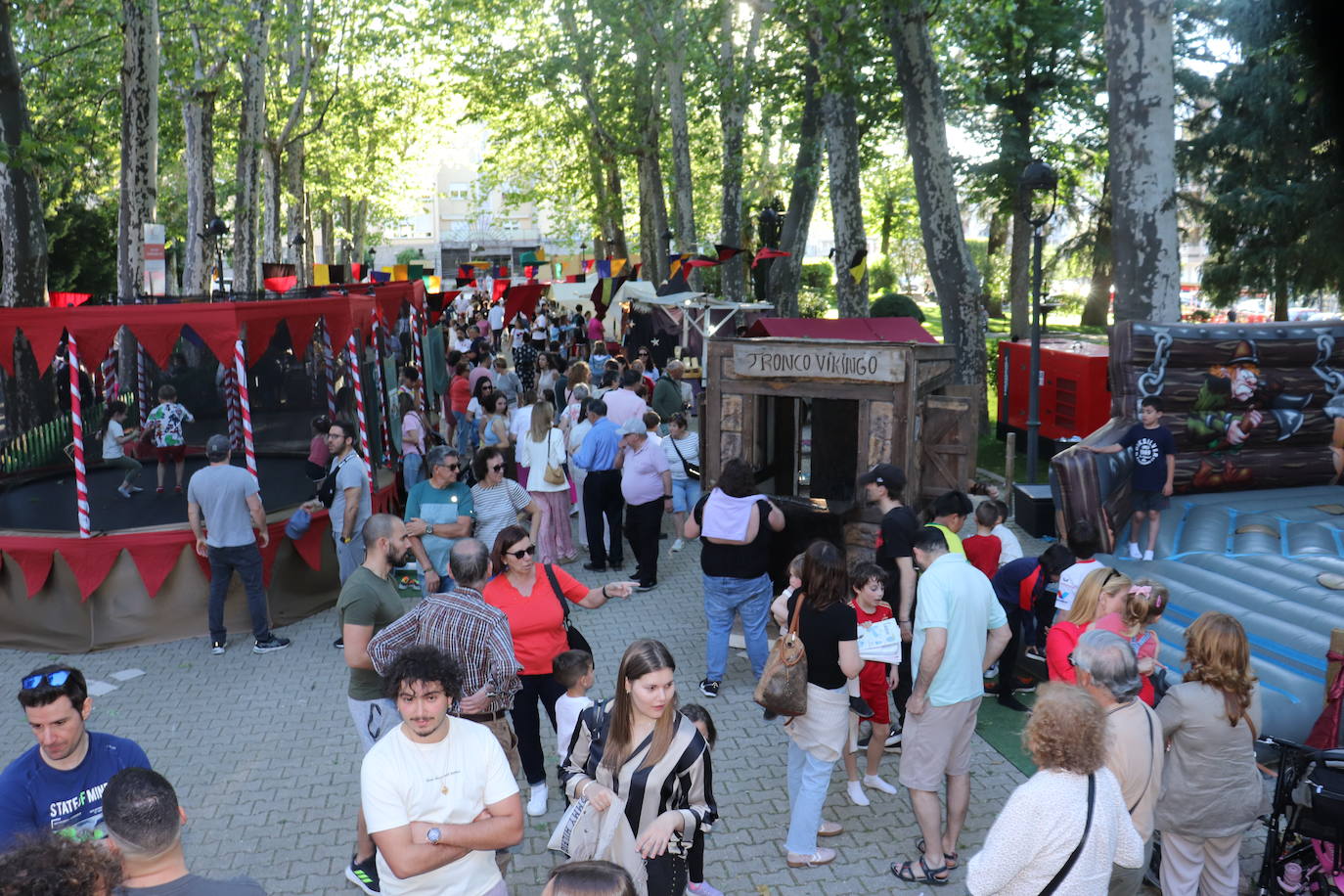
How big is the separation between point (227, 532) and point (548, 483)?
2.86 m

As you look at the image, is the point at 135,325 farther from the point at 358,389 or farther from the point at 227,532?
the point at 358,389

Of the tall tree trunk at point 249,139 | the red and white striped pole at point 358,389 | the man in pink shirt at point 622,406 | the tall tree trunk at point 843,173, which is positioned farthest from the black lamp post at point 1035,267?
the tall tree trunk at point 249,139

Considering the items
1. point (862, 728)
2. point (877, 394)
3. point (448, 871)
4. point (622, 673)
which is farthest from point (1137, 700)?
point (877, 394)

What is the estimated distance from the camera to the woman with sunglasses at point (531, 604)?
5492 mm

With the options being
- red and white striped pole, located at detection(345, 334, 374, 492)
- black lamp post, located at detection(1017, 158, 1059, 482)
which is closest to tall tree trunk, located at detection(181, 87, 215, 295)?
red and white striped pole, located at detection(345, 334, 374, 492)

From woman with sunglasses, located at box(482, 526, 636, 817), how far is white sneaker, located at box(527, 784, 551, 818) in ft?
1.68

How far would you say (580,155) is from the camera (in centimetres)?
4059

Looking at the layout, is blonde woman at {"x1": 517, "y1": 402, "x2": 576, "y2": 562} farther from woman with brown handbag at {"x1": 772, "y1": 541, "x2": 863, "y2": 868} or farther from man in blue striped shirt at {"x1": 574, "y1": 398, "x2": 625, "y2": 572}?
woman with brown handbag at {"x1": 772, "y1": 541, "x2": 863, "y2": 868}

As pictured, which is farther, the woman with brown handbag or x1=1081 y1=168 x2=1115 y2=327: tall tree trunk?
x1=1081 y1=168 x2=1115 y2=327: tall tree trunk

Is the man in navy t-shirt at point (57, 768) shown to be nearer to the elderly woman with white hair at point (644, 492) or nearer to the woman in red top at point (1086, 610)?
the woman in red top at point (1086, 610)

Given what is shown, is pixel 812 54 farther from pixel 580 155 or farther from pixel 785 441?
pixel 580 155

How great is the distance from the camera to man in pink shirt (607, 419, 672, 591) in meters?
10.1

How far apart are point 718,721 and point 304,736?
2.72 metres

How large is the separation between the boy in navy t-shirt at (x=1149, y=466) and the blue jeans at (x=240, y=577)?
710 centimetres
